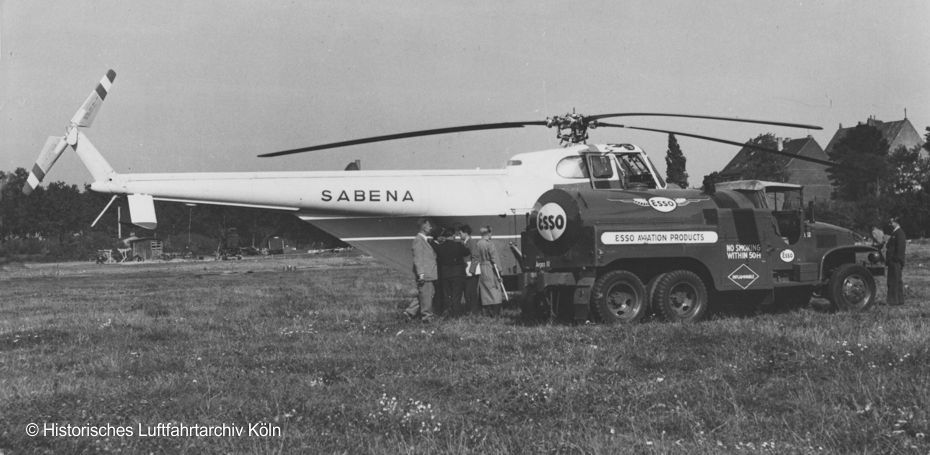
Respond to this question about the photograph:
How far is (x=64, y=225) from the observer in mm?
86875

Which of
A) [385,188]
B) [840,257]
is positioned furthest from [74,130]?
[840,257]

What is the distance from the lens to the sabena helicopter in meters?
13.3

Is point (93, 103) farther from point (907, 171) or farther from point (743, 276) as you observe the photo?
point (907, 171)

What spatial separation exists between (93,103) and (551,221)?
343 inches

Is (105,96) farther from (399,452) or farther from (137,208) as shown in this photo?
(399,452)

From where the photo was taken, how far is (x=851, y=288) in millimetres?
12812

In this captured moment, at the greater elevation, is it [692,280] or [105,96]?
[105,96]

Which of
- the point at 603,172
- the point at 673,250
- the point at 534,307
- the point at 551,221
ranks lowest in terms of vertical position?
the point at 534,307

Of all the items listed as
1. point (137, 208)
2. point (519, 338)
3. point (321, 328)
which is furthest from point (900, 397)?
point (137, 208)

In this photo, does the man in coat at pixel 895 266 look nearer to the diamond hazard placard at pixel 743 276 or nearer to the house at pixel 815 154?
the diamond hazard placard at pixel 743 276

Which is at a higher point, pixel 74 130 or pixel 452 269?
pixel 74 130

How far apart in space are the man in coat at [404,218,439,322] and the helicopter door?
2970mm

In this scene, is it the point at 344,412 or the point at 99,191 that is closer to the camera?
the point at 344,412

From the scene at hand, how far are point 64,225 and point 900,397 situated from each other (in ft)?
310
